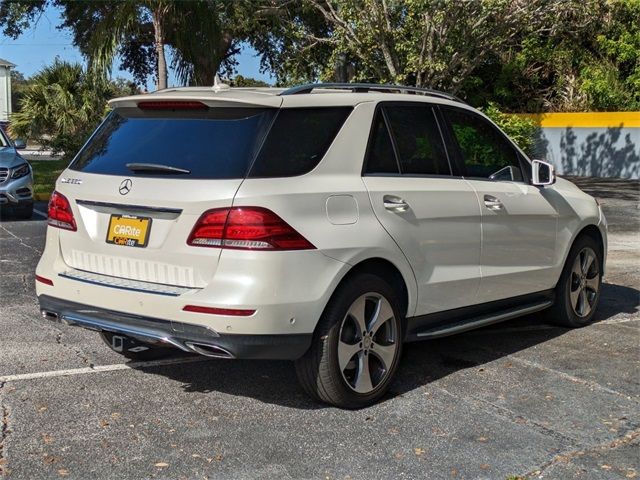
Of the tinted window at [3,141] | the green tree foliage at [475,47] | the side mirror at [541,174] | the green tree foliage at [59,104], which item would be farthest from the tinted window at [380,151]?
the green tree foliage at [59,104]

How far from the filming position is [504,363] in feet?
19.7

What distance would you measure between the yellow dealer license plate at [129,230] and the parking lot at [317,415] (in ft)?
3.13

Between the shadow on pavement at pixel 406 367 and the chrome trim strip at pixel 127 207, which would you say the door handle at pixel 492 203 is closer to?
the shadow on pavement at pixel 406 367

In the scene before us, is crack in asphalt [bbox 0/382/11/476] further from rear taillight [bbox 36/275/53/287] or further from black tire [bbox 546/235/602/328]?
black tire [bbox 546/235/602/328]

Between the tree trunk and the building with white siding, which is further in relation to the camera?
the building with white siding

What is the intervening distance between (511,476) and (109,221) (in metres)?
2.50

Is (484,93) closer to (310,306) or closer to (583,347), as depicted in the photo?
(583,347)

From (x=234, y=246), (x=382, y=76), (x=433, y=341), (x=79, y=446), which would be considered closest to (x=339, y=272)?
(x=234, y=246)

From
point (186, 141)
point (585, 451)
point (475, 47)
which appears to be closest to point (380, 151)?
point (186, 141)

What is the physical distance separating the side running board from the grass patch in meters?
13.8

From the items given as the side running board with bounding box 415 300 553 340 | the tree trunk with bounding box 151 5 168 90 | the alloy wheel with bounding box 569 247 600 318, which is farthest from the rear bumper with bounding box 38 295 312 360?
the tree trunk with bounding box 151 5 168 90

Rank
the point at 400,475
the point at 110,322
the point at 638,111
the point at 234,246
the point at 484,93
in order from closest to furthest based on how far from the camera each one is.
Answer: the point at 400,475 < the point at 234,246 < the point at 110,322 < the point at 638,111 < the point at 484,93

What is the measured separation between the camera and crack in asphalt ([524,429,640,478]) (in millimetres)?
4160

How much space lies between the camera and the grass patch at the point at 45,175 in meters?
18.9
